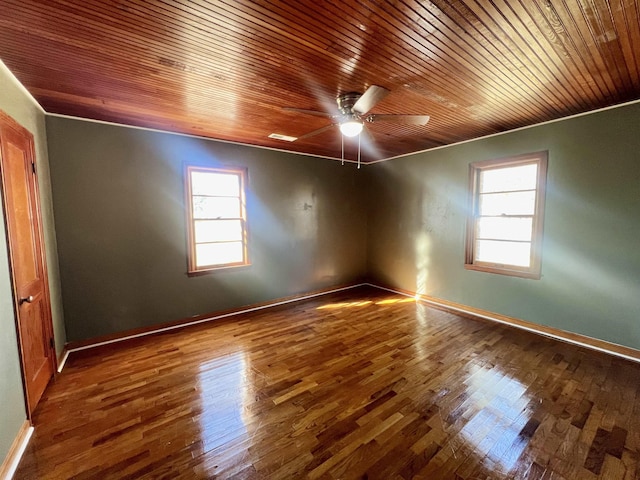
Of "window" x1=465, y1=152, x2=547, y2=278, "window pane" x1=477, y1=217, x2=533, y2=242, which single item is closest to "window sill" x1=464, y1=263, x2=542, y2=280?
"window" x1=465, y1=152, x2=547, y2=278

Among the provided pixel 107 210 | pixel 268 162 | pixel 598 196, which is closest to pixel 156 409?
pixel 107 210

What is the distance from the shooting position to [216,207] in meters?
4.04

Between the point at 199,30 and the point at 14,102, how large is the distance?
1.71 m

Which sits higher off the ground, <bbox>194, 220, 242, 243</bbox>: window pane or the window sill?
<bbox>194, 220, 242, 243</bbox>: window pane

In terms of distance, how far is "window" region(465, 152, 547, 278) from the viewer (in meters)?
3.44

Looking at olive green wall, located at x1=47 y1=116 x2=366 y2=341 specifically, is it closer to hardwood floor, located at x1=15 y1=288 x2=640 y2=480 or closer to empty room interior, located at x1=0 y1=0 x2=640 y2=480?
empty room interior, located at x1=0 y1=0 x2=640 y2=480

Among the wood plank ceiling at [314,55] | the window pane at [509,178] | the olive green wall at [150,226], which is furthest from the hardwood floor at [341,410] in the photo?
the wood plank ceiling at [314,55]

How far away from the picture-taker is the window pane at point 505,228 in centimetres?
360

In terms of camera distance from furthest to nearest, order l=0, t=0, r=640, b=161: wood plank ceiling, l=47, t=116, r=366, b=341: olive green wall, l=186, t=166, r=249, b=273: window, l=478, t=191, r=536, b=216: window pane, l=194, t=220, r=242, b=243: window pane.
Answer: l=194, t=220, r=242, b=243: window pane
l=186, t=166, r=249, b=273: window
l=478, t=191, r=536, b=216: window pane
l=47, t=116, r=366, b=341: olive green wall
l=0, t=0, r=640, b=161: wood plank ceiling

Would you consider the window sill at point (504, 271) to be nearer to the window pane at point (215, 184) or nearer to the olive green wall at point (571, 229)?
the olive green wall at point (571, 229)

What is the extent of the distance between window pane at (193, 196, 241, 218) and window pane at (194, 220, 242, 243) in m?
0.09

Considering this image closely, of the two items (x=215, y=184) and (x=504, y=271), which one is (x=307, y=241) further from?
(x=504, y=271)

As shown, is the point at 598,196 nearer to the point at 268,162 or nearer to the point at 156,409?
the point at 268,162

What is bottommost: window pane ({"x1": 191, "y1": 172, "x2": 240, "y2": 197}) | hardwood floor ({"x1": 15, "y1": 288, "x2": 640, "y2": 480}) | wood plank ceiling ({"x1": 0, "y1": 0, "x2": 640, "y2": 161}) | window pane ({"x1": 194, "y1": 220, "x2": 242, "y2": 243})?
hardwood floor ({"x1": 15, "y1": 288, "x2": 640, "y2": 480})
